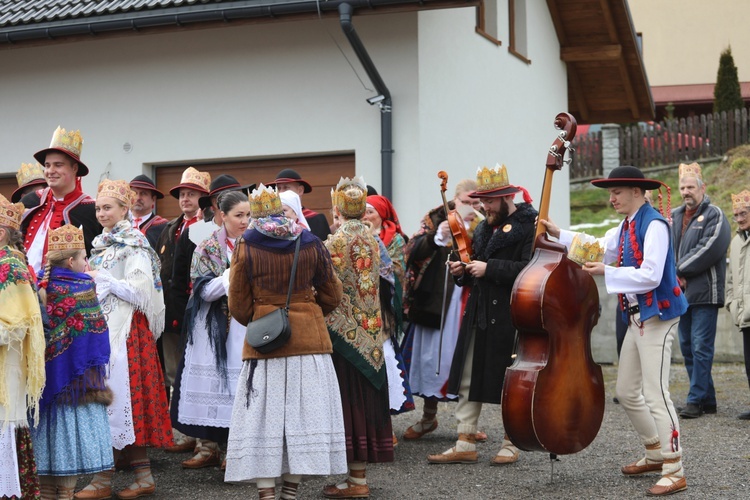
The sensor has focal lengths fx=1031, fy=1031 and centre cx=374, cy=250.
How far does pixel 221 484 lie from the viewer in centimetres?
687

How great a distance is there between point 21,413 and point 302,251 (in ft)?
5.71

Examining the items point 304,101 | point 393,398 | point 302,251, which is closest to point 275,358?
point 302,251

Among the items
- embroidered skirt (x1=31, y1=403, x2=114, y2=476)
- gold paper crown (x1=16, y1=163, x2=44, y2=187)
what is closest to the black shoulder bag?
embroidered skirt (x1=31, y1=403, x2=114, y2=476)

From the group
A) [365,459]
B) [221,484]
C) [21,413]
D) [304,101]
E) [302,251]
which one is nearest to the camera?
[21,413]

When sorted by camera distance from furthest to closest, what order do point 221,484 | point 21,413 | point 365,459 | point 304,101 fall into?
point 304,101, point 221,484, point 365,459, point 21,413

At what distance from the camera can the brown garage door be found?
460 inches

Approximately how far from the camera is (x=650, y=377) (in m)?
6.32

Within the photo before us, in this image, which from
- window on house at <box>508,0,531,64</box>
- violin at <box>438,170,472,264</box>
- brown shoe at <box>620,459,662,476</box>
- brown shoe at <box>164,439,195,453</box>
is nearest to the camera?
brown shoe at <box>620,459,662,476</box>

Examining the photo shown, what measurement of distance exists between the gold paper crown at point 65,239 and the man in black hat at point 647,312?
278cm

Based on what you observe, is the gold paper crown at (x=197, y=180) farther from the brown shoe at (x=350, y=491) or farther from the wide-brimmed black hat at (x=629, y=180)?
the wide-brimmed black hat at (x=629, y=180)

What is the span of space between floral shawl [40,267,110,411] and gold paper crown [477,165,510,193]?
281cm

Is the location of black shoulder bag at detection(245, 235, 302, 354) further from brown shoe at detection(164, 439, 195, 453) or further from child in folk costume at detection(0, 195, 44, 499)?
brown shoe at detection(164, 439, 195, 453)

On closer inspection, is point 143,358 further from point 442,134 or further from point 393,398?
point 442,134

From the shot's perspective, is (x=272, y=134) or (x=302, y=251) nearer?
(x=302, y=251)
